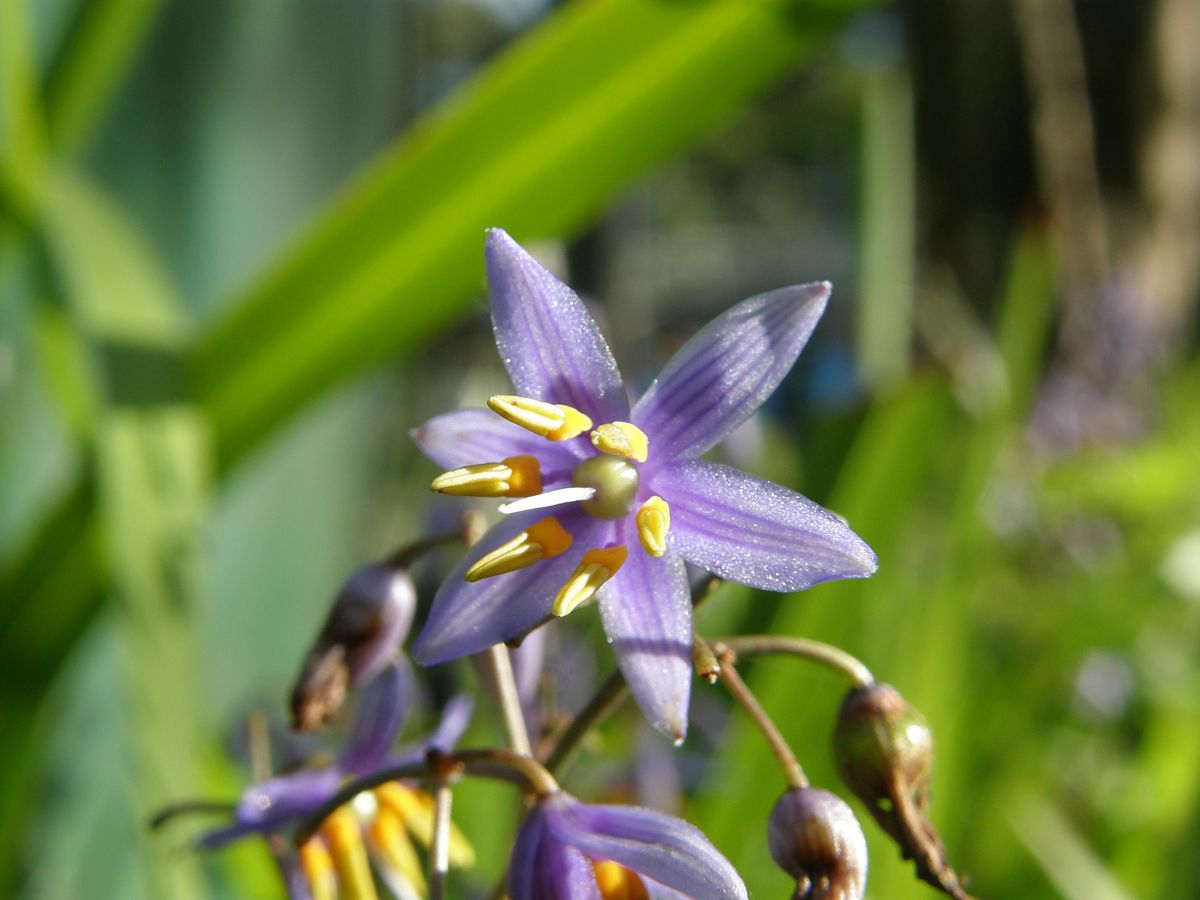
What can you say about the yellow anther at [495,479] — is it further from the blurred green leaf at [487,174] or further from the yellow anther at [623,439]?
the blurred green leaf at [487,174]

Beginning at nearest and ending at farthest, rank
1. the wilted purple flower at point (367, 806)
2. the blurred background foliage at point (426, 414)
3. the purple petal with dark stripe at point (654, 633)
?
the purple petal with dark stripe at point (654, 633) < the wilted purple flower at point (367, 806) < the blurred background foliage at point (426, 414)

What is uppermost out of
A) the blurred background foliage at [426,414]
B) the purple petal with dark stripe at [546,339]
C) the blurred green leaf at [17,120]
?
the blurred green leaf at [17,120]

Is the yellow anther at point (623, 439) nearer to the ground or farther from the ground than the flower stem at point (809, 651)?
farther from the ground

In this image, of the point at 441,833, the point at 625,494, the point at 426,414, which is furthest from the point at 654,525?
the point at 426,414

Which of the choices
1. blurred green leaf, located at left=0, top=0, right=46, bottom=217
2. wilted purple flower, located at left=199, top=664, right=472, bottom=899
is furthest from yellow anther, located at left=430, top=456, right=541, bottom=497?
blurred green leaf, located at left=0, top=0, right=46, bottom=217

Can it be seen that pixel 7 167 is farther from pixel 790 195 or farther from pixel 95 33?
pixel 790 195

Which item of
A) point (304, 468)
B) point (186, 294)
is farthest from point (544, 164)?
point (304, 468)

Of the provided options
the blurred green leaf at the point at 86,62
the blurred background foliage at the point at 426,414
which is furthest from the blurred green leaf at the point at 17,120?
the blurred green leaf at the point at 86,62

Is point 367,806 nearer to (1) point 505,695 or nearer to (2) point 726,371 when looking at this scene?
(1) point 505,695
